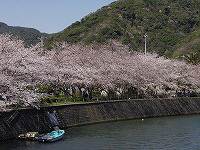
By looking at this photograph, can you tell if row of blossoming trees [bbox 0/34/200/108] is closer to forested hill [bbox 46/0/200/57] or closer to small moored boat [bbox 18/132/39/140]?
small moored boat [bbox 18/132/39/140]

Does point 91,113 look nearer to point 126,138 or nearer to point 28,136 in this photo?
point 126,138

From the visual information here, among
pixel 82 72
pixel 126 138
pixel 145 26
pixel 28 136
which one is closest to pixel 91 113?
pixel 82 72

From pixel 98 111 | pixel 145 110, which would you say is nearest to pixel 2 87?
pixel 98 111

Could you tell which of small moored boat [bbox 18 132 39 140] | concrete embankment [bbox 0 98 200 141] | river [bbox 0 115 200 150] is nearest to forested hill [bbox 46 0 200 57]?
concrete embankment [bbox 0 98 200 141]

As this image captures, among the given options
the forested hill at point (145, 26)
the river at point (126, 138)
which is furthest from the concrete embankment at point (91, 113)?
the forested hill at point (145, 26)

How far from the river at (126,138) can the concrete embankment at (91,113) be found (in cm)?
201

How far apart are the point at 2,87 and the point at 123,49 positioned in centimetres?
4272

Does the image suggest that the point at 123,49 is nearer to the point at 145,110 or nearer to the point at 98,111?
the point at 145,110

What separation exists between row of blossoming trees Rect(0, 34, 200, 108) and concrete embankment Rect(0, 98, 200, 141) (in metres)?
2.22

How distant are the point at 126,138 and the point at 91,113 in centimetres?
1386

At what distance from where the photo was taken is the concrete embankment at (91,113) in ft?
138

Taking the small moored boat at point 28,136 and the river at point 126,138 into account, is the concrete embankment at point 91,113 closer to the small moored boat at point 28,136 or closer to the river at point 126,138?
the small moored boat at point 28,136

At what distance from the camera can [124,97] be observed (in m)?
69.4

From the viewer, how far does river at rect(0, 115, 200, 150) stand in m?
37.2
